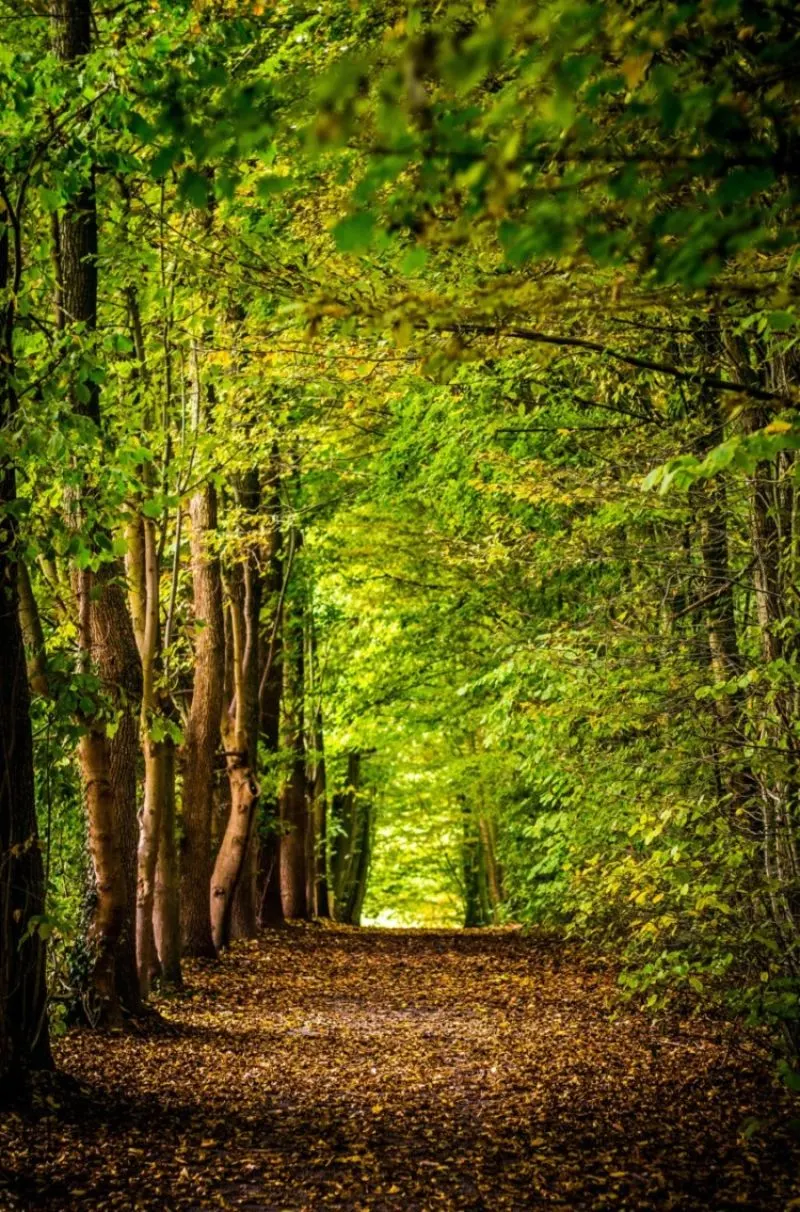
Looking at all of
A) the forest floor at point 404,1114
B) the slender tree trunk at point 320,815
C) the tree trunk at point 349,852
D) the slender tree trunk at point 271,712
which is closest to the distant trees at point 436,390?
the forest floor at point 404,1114

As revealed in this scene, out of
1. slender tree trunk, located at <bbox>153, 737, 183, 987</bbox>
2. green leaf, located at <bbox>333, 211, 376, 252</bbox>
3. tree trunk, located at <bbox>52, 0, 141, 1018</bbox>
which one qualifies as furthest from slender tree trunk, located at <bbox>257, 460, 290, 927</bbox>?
green leaf, located at <bbox>333, 211, 376, 252</bbox>

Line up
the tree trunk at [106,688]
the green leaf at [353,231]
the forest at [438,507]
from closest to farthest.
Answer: the green leaf at [353,231] → the forest at [438,507] → the tree trunk at [106,688]

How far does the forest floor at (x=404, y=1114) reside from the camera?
5.40 metres

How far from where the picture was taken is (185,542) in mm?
14562

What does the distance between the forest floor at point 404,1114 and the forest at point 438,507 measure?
0.04 meters

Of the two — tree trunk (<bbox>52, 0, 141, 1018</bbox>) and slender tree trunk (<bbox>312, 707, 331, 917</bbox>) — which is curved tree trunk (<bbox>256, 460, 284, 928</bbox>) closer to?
slender tree trunk (<bbox>312, 707, 331, 917</bbox>)

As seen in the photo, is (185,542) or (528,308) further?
(185,542)

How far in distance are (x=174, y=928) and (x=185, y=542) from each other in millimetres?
4906

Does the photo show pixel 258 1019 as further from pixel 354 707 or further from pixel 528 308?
pixel 354 707

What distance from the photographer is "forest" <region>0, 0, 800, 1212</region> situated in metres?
3.13

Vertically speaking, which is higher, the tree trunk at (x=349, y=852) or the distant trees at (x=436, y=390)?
the distant trees at (x=436, y=390)

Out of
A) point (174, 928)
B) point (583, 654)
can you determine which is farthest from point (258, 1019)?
point (583, 654)

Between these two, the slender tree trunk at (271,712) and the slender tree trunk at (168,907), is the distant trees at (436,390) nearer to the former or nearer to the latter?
the slender tree trunk at (168,907)

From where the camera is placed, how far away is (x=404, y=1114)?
708cm
